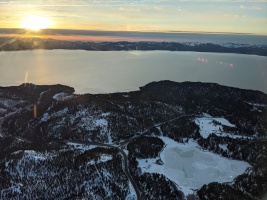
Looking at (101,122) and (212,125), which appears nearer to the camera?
(101,122)

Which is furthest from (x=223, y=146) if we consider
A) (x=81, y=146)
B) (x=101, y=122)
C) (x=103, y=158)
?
(x=81, y=146)

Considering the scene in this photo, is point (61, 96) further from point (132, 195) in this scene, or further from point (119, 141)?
point (132, 195)

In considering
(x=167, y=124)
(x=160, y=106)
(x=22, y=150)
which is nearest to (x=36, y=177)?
(x=22, y=150)

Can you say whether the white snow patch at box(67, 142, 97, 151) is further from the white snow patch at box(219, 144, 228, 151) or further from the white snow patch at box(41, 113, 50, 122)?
the white snow patch at box(219, 144, 228, 151)

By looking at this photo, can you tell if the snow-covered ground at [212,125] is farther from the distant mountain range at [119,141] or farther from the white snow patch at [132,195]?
the white snow patch at [132,195]

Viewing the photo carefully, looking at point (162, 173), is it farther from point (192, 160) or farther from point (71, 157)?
point (71, 157)

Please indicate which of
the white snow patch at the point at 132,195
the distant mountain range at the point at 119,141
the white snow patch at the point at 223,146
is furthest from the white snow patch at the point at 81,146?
the white snow patch at the point at 223,146
